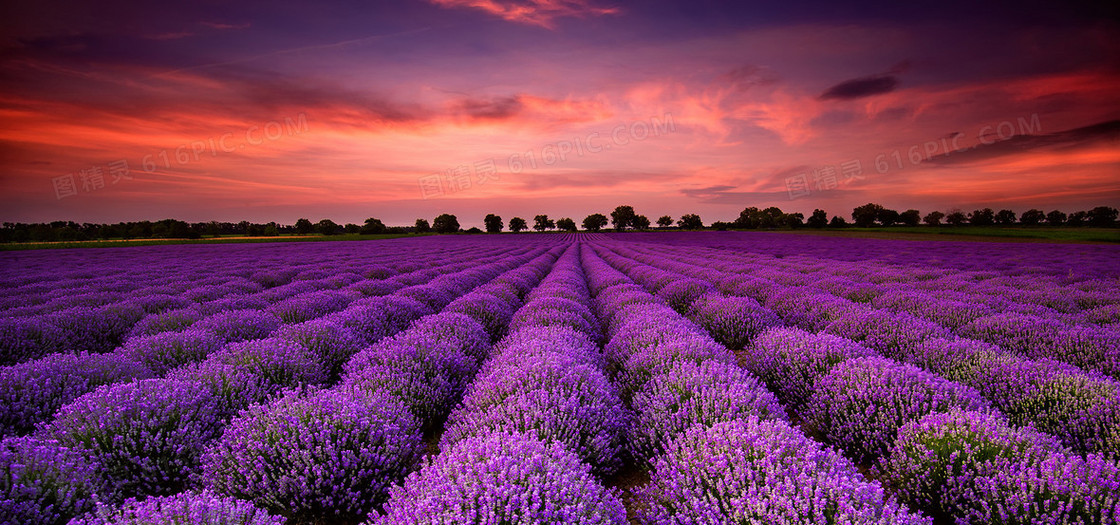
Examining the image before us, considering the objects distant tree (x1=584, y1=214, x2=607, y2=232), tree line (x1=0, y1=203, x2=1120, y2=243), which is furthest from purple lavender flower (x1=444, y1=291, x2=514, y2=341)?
distant tree (x1=584, y1=214, x2=607, y2=232)

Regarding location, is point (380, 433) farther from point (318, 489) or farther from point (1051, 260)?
point (1051, 260)

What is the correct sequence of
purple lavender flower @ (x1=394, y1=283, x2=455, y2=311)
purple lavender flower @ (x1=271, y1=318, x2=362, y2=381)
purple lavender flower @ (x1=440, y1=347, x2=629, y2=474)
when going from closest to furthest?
purple lavender flower @ (x1=440, y1=347, x2=629, y2=474) → purple lavender flower @ (x1=271, y1=318, x2=362, y2=381) → purple lavender flower @ (x1=394, y1=283, x2=455, y2=311)

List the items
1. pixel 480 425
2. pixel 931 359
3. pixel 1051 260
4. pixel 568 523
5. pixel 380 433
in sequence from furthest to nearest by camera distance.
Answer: pixel 1051 260 → pixel 931 359 → pixel 480 425 → pixel 380 433 → pixel 568 523

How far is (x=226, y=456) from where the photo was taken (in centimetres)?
236

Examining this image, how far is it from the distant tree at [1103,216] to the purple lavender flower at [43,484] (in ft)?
241

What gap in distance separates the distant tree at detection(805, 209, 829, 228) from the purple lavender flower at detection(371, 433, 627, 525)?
87.3 metres

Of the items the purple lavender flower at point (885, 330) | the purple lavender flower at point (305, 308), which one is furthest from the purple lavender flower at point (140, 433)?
the purple lavender flower at point (885, 330)

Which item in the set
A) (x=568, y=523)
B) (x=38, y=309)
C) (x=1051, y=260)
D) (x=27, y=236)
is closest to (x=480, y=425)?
(x=568, y=523)

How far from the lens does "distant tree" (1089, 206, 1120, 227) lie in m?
46.7

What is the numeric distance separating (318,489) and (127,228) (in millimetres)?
88016

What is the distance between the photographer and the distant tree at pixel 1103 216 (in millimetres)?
46656

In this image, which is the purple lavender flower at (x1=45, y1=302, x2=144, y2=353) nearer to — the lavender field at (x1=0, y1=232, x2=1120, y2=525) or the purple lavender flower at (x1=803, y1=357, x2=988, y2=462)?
the lavender field at (x1=0, y1=232, x2=1120, y2=525)

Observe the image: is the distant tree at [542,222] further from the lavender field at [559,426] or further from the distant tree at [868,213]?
the lavender field at [559,426]

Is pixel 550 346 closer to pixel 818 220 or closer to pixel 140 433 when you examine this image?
pixel 140 433
